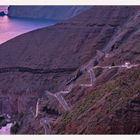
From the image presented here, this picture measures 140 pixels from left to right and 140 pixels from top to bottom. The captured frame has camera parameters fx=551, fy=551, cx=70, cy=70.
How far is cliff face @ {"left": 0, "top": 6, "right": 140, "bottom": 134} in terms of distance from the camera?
15.8m

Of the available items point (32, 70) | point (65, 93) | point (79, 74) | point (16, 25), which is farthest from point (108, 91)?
point (32, 70)

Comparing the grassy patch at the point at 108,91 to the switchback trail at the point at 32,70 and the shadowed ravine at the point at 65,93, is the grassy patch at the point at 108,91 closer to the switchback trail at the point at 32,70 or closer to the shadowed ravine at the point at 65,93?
the shadowed ravine at the point at 65,93

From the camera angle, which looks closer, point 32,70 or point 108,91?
point 108,91

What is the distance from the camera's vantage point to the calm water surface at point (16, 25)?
19969 millimetres

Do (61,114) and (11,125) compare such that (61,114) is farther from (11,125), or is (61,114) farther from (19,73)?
(19,73)

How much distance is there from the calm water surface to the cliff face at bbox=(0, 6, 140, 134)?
1678 mm

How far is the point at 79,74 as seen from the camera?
867 inches

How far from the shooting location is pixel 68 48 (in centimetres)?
2453

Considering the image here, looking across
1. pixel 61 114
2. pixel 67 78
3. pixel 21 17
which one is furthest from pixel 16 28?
pixel 61 114

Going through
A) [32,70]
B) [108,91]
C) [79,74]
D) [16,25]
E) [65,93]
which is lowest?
[32,70]

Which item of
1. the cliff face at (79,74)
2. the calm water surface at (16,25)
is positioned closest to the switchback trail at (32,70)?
the cliff face at (79,74)

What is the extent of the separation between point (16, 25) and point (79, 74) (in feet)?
10.4

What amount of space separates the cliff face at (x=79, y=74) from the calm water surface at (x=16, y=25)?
1678 millimetres

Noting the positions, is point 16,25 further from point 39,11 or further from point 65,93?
point 65,93
